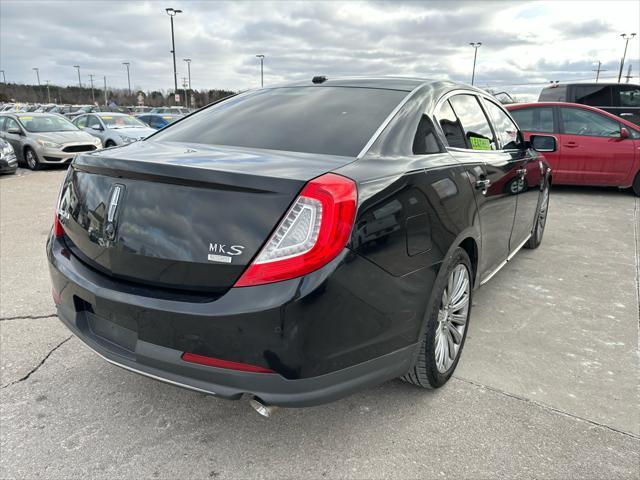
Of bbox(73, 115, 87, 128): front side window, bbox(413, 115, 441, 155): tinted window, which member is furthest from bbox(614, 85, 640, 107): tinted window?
bbox(73, 115, 87, 128): front side window

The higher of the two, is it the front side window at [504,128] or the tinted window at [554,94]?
the tinted window at [554,94]

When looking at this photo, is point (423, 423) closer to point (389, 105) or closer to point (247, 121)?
point (389, 105)

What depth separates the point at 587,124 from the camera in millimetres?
8586

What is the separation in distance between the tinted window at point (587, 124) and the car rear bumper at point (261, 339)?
7.99 meters

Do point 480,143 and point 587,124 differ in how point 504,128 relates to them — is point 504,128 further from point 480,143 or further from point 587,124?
point 587,124

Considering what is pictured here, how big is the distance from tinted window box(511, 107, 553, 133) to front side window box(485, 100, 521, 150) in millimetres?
5112

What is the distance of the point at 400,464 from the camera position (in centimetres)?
218

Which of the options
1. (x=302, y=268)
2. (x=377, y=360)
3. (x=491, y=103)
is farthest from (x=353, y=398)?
(x=491, y=103)

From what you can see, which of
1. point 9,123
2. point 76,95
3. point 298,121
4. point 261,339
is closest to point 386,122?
point 298,121

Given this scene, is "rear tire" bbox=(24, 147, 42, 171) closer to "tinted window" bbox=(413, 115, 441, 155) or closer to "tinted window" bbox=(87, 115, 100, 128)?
"tinted window" bbox=(87, 115, 100, 128)

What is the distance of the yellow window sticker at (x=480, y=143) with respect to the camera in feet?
10.7

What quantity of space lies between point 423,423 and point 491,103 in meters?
2.67

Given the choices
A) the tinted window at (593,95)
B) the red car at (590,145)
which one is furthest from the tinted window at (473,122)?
the tinted window at (593,95)

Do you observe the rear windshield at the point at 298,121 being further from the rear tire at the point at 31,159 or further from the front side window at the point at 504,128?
the rear tire at the point at 31,159
